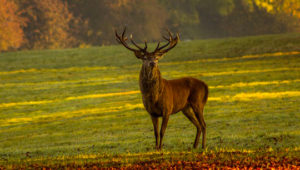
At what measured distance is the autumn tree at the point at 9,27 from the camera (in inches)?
2549

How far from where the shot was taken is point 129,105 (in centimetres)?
2873

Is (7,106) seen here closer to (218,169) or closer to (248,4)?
(218,169)

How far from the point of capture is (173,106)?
15.0 m

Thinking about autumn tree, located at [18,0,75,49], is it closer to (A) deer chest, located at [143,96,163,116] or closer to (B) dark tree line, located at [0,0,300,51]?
(B) dark tree line, located at [0,0,300,51]

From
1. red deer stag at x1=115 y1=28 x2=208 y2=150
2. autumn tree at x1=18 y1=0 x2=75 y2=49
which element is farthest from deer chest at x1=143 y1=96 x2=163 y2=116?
autumn tree at x1=18 y1=0 x2=75 y2=49

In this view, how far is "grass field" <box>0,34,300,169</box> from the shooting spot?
16281 mm

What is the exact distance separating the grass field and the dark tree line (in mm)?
13247

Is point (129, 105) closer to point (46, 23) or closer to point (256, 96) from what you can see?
point (256, 96)

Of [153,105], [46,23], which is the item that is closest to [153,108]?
[153,105]

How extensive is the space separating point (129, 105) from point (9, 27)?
39454 mm

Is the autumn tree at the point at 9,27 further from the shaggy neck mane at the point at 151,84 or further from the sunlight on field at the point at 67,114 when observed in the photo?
the shaggy neck mane at the point at 151,84

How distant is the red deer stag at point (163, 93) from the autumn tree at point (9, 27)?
5169cm

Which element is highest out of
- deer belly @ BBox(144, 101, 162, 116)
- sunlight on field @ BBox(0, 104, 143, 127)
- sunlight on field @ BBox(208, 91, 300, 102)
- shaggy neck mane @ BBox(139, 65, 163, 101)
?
shaggy neck mane @ BBox(139, 65, 163, 101)

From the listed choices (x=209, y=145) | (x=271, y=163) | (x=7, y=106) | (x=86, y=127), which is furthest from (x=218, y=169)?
(x=7, y=106)
